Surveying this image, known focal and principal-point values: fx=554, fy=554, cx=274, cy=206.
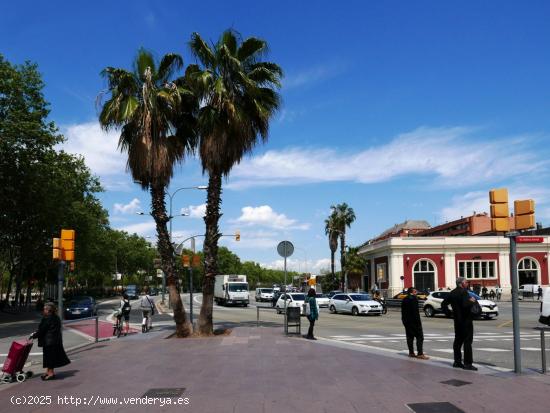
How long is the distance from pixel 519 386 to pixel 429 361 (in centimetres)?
314

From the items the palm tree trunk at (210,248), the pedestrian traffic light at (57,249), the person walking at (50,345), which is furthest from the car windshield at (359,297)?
the person walking at (50,345)

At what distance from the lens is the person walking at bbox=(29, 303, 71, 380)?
34.0ft

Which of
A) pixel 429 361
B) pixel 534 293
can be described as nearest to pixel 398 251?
pixel 534 293

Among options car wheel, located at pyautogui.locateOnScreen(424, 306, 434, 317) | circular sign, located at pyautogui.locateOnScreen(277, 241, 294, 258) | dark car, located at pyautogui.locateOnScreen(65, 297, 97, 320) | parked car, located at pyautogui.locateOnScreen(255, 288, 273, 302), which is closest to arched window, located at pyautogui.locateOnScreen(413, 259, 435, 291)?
parked car, located at pyautogui.locateOnScreen(255, 288, 273, 302)

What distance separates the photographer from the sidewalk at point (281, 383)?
25.4 ft

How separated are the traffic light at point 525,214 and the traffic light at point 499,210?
8.3 inches

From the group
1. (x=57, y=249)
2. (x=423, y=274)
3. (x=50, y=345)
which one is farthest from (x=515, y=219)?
(x=423, y=274)

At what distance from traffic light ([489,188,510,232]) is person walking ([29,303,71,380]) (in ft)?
28.0

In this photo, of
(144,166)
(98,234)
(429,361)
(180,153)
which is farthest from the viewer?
(98,234)

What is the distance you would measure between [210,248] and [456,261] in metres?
49.1

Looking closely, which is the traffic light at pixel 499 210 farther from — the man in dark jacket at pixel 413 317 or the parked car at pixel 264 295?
the parked car at pixel 264 295

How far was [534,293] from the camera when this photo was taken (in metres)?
57.3

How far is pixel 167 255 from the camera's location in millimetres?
19422

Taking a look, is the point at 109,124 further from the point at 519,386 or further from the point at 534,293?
the point at 534,293
